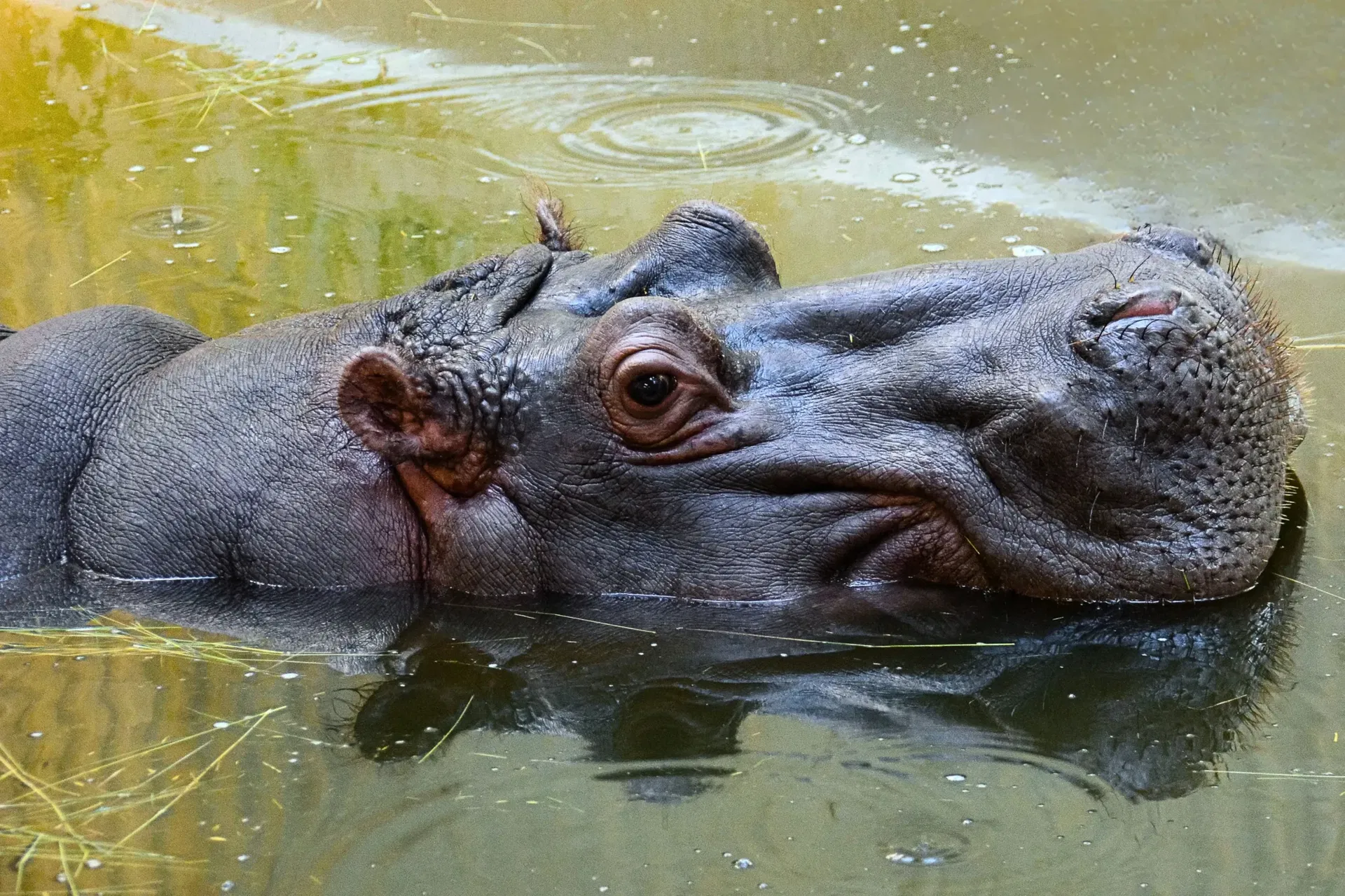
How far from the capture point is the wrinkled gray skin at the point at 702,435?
3.83 m

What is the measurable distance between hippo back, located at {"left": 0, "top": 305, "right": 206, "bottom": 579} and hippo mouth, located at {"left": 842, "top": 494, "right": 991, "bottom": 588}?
2.15 metres

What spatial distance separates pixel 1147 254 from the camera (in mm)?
4051

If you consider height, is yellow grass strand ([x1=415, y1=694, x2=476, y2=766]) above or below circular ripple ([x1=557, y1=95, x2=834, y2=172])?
below

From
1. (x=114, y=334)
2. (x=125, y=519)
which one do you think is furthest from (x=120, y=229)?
(x=125, y=519)

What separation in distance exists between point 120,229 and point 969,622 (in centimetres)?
506

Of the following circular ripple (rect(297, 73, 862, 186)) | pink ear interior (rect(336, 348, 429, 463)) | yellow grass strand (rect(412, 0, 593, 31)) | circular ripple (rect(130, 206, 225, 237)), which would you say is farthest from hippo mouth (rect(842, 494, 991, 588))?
yellow grass strand (rect(412, 0, 593, 31))

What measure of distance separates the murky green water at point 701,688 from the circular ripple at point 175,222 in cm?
2

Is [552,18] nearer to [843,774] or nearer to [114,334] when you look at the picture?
[114,334]

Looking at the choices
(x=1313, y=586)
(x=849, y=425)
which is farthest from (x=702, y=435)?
(x=1313, y=586)

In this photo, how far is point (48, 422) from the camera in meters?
4.47

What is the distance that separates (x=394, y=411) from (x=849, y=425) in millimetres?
1190

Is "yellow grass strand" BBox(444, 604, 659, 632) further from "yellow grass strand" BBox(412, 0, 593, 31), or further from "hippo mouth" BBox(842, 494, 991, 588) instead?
"yellow grass strand" BBox(412, 0, 593, 31)

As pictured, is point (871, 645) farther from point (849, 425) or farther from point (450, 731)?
point (450, 731)

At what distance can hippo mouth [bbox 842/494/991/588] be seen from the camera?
13.0 feet
